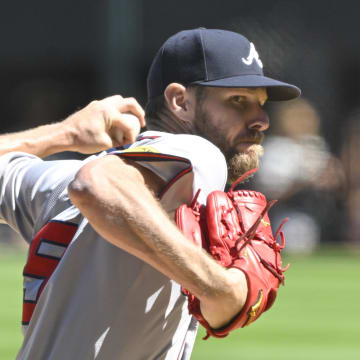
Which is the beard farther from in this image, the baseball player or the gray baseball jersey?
the gray baseball jersey

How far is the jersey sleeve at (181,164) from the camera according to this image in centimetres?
230

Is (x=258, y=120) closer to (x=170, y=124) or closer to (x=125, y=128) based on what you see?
(x=170, y=124)

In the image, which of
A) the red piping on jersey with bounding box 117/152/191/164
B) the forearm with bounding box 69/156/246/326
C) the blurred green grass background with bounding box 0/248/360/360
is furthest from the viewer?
the blurred green grass background with bounding box 0/248/360/360

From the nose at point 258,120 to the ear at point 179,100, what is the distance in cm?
18

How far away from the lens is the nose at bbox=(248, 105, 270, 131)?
9.28 feet

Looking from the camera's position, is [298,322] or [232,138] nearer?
[232,138]

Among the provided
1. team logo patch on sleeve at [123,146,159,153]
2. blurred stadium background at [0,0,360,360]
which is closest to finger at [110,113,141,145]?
team logo patch on sleeve at [123,146,159,153]

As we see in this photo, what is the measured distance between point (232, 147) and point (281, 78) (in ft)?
40.5

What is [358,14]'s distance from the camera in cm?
1711

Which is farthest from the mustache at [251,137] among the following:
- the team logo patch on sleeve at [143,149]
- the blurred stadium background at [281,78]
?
the blurred stadium background at [281,78]

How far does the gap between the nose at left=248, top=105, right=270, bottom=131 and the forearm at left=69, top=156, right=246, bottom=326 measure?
2.35ft

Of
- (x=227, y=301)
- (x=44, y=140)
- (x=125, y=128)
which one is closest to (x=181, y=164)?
(x=227, y=301)

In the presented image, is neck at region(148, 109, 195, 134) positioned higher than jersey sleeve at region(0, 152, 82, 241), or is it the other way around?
neck at region(148, 109, 195, 134)

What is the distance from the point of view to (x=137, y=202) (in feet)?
7.11
